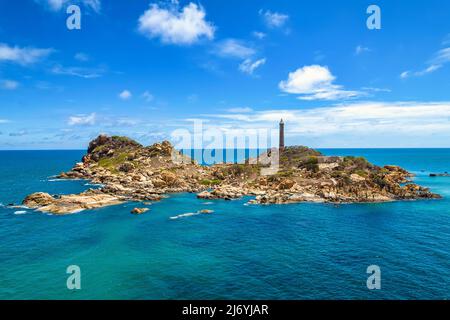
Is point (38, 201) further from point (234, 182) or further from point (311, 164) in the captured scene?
point (311, 164)

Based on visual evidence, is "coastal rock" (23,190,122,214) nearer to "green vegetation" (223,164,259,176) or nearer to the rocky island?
the rocky island

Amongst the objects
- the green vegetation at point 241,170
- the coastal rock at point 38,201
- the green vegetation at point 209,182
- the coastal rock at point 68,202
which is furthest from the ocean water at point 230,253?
the green vegetation at point 241,170

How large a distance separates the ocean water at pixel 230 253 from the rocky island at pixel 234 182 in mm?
11654

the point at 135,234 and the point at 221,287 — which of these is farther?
the point at 135,234

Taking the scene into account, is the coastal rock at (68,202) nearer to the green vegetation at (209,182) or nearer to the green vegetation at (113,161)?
the green vegetation at (209,182)

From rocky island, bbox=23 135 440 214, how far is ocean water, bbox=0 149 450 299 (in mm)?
11654

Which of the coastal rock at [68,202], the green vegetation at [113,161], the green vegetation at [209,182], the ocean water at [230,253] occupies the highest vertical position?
the green vegetation at [113,161]

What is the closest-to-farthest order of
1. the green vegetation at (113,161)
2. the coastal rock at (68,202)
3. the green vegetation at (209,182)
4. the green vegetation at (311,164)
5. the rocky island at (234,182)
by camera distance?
the coastal rock at (68,202) < the rocky island at (234,182) < the green vegetation at (311,164) < the green vegetation at (209,182) < the green vegetation at (113,161)

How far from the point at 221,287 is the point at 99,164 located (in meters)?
165

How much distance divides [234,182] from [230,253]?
8318 cm

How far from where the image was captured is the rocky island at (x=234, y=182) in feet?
337

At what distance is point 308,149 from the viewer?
169500mm
